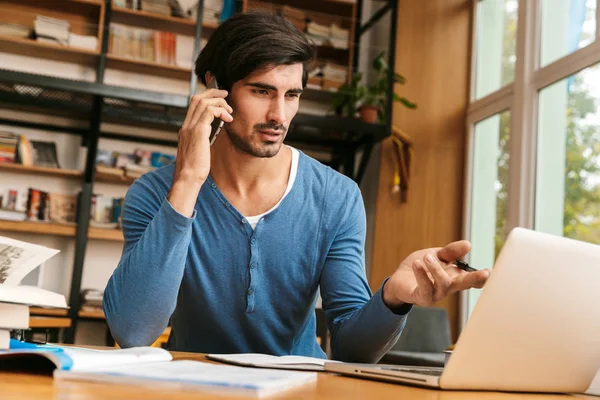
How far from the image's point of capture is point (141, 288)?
1296 mm

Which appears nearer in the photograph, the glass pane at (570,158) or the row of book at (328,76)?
the glass pane at (570,158)

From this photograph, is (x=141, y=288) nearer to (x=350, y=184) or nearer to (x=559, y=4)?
(x=350, y=184)

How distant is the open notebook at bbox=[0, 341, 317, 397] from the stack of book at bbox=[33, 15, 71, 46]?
4.36m

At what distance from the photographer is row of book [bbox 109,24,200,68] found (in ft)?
16.1

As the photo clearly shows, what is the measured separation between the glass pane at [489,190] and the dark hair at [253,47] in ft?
11.7

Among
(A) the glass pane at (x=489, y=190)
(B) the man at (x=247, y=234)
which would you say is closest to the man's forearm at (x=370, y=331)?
(B) the man at (x=247, y=234)

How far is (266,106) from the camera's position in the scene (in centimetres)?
158

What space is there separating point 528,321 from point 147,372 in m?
0.46

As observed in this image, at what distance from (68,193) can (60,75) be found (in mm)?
860

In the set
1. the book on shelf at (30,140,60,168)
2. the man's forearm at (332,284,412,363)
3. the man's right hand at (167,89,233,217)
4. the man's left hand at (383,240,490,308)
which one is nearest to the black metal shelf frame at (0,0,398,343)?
the book on shelf at (30,140,60,168)

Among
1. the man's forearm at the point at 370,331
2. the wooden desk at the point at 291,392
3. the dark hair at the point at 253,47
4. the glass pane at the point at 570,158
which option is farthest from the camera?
the glass pane at the point at 570,158

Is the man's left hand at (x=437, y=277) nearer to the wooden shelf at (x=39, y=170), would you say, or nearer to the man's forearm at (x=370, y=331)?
the man's forearm at (x=370, y=331)

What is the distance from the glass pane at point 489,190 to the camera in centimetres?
496

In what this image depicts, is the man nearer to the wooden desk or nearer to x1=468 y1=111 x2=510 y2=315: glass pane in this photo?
the wooden desk
